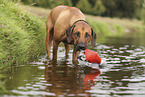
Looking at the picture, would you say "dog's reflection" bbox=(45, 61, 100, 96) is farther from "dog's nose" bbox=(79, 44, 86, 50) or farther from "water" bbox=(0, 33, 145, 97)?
"dog's nose" bbox=(79, 44, 86, 50)

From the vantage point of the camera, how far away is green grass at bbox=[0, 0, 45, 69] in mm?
7008

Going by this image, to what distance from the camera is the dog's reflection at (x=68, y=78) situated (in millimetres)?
4937

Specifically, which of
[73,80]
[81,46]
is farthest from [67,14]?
[73,80]

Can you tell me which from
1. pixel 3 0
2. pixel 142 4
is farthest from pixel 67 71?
pixel 142 4

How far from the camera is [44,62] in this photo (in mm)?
8367

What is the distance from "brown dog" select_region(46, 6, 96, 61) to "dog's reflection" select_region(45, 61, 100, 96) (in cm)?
63

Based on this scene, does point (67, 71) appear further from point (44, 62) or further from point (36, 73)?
point (44, 62)

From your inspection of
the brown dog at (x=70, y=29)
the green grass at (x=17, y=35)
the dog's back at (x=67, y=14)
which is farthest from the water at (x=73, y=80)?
the dog's back at (x=67, y=14)

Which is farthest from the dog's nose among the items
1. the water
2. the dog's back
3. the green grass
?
the green grass

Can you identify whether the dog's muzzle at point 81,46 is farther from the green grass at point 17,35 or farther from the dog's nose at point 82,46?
the green grass at point 17,35

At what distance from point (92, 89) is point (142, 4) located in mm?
81639

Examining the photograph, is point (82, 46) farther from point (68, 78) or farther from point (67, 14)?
point (67, 14)

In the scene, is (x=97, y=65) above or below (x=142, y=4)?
below

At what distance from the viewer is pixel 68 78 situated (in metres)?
6.07
